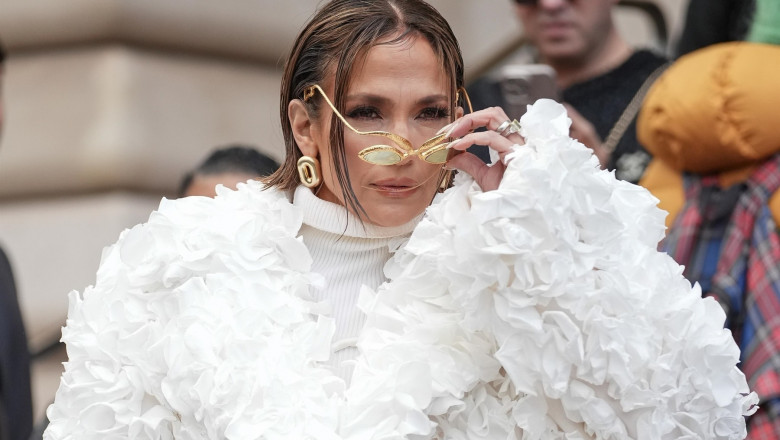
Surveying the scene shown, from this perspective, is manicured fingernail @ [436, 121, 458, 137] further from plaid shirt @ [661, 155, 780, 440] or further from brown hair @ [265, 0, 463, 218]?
plaid shirt @ [661, 155, 780, 440]

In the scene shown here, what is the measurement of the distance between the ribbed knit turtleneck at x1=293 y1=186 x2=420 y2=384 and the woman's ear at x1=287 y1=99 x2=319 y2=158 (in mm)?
84

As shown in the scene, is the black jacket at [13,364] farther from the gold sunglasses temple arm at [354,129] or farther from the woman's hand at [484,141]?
the woman's hand at [484,141]

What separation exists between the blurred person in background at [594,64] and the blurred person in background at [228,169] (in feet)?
2.20

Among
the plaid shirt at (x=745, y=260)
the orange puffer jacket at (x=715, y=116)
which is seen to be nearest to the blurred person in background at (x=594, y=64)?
the orange puffer jacket at (x=715, y=116)

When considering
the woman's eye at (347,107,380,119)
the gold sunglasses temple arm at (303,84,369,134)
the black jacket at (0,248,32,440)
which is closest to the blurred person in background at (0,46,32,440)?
the black jacket at (0,248,32,440)

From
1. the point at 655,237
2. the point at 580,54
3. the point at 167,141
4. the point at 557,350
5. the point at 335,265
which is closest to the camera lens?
the point at 557,350

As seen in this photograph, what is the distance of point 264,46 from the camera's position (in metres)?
5.95

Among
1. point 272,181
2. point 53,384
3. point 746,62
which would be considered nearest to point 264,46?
point 53,384

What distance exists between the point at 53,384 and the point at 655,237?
367cm

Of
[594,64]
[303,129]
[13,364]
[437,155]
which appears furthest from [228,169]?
[437,155]

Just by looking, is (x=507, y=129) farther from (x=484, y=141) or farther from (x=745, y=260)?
(x=745, y=260)

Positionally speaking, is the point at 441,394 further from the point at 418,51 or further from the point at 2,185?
the point at 2,185

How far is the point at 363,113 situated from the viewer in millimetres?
2682

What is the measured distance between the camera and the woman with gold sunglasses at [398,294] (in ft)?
7.75
